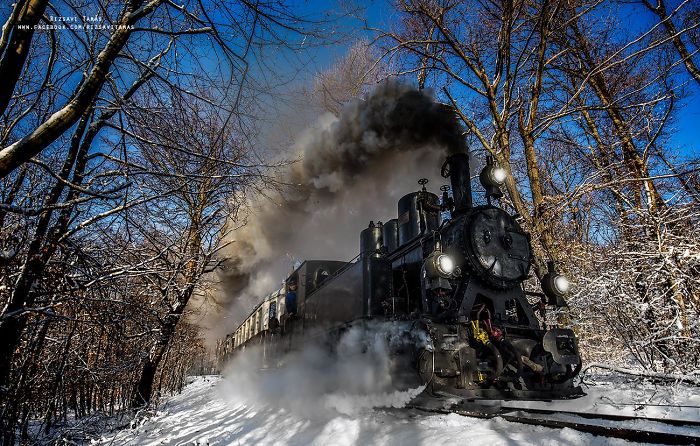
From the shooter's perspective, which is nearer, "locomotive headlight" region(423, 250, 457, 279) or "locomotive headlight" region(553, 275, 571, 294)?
"locomotive headlight" region(423, 250, 457, 279)

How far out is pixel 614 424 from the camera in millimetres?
3168

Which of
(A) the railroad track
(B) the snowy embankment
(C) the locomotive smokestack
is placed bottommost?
(B) the snowy embankment

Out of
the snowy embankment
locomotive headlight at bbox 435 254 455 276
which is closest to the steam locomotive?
locomotive headlight at bbox 435 254 455 276

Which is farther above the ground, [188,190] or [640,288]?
[188,190]

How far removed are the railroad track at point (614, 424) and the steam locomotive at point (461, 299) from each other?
0.53 meters

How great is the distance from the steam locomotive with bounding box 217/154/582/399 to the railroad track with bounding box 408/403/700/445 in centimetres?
53

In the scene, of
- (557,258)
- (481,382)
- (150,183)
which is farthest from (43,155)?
(557,258)

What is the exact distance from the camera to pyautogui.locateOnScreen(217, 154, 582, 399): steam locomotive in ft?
15.4

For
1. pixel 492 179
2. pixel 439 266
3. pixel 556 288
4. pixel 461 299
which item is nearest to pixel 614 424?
pixel 461 299

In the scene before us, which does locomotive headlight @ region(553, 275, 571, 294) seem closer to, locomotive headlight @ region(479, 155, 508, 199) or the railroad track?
locomotive headlight @ region(479, 155, 508, 199)

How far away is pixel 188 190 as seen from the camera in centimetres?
395

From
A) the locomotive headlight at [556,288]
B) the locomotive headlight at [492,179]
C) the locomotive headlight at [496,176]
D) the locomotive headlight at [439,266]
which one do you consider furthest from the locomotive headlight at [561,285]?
the locomotive headlight at [439,266]

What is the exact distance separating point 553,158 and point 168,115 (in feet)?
54.5

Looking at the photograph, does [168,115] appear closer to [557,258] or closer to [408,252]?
[408,252]
